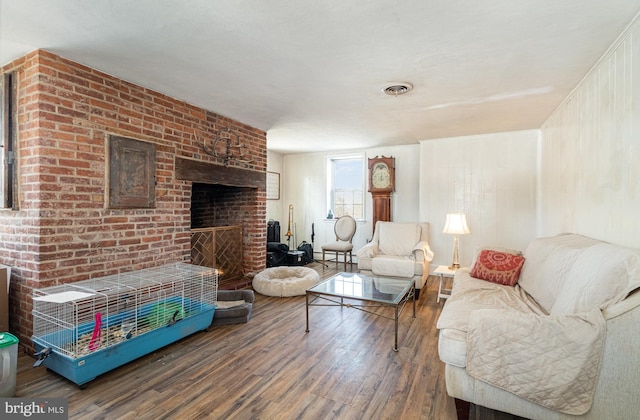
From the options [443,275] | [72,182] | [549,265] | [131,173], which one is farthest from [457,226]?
[72,182]

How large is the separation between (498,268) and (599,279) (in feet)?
4.22

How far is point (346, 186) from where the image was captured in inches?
241

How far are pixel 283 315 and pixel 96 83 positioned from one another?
267 centimetres

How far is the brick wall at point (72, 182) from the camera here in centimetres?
220

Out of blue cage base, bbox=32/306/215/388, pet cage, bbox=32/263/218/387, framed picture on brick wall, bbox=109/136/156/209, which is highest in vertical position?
framed picture on brick wall, bbox=109/136/156/209

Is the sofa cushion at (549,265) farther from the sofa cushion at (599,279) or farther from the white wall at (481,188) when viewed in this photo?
the white wall at (481,188)

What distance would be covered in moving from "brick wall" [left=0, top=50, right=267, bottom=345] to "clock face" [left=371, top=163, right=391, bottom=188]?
11.6 ft

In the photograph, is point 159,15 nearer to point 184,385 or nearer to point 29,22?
point 29,22

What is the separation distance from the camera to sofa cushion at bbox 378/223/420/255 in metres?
4.36

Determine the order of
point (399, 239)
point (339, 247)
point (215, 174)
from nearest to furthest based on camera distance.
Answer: point (215, 174), point (399, 239), point (339, 247)

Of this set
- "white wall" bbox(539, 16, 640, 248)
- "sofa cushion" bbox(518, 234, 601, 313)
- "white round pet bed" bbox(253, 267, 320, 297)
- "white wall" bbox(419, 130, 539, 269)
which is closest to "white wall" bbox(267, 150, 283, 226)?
"white round pet bed" bbox(253, 267, 320, 297)

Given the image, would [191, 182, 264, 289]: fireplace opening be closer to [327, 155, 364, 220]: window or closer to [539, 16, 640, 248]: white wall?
[327, 155, 364, 220]: window

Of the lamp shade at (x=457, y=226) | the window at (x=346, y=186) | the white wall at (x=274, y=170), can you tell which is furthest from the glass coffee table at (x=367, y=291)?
the white wall at (x=274, y=170)

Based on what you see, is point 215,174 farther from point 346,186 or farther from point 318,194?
point 346,186
